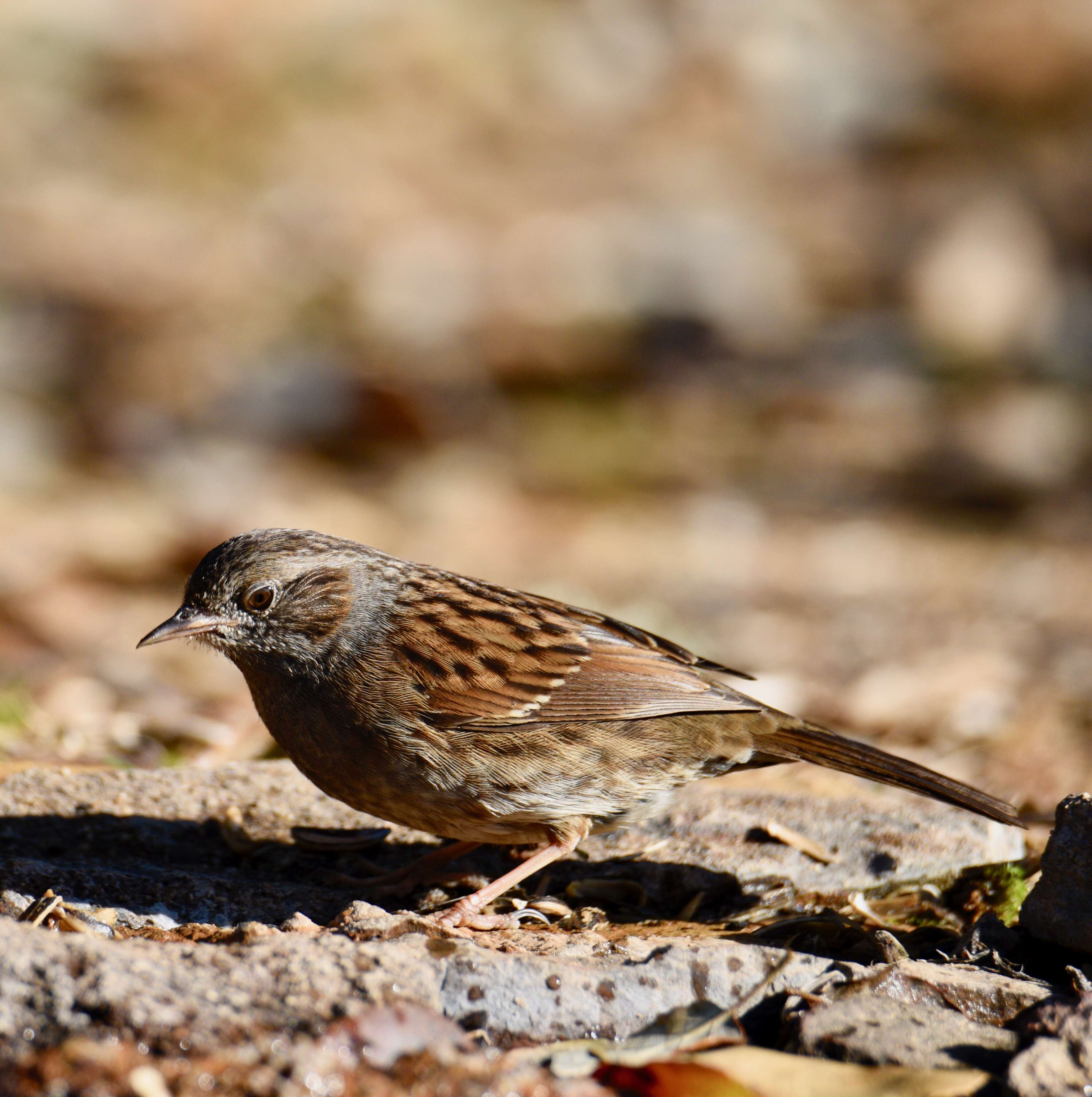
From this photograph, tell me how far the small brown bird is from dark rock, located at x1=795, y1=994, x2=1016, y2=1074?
1046 millimetres

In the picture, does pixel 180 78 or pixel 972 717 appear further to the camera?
pixel 180 78

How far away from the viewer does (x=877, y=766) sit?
13.2 ft

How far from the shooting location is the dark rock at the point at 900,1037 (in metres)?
2.86

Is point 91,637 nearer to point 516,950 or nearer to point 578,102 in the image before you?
point 516,950

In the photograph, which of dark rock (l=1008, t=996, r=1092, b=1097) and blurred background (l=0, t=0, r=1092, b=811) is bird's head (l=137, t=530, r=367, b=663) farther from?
dark rock (l=1008, t=996, r=1092, b=1097)

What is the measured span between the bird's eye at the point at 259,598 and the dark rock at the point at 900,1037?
207cm

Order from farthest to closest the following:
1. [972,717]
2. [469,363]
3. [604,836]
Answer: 1. [469,363]
2. [972,717]
3. [604,836]

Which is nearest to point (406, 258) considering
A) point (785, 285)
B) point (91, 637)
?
point (785, 285)

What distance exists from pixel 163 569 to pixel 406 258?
21.8 ft

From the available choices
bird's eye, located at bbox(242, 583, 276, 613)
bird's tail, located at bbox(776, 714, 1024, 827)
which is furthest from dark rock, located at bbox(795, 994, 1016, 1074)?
bird's eye, located at bbox(242, 583, 276, 613)

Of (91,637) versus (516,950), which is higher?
(91,637)

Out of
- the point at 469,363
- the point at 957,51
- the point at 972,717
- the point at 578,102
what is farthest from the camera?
the point at 957,51

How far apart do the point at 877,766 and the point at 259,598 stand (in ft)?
6.37

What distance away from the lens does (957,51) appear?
64.5 feet
